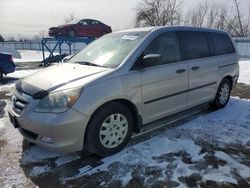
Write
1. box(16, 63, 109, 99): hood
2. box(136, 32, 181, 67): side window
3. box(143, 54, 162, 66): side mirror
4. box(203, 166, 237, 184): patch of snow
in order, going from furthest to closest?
box(136, 32, 181, 67): side window, box(143, 54, 162, 66): side mirror, box(16, 63, 109, 99): hood, box(203, 166, 237, 184): patch of snow

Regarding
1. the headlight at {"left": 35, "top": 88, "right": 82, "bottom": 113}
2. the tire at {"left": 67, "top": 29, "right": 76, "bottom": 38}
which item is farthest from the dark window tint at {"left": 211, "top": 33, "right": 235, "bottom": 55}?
the tire at {"left": 67, "top": 29, "right": 76, "bottom": 38}

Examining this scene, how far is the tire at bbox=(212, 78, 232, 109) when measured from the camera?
19.5 ft

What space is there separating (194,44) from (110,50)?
172 centimetres

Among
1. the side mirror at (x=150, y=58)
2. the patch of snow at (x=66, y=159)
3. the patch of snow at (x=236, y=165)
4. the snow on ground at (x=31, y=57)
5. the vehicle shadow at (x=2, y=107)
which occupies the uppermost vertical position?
the side mirror at (x=150, y=58)

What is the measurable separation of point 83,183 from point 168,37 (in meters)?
2.75

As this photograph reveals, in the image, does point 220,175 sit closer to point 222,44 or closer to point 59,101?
point 59,101

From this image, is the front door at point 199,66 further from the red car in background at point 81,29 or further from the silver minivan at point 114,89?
the red car in background at point 81,29

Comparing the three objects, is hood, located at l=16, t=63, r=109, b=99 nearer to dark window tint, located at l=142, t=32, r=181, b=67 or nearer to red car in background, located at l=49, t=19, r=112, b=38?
dark window tint, located at l=142, t=32, r=181, b=67

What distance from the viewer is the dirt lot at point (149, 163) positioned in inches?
131

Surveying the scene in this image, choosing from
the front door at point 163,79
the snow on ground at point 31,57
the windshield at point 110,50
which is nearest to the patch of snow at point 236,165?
the front door at point 163,79

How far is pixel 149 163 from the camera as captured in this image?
3.73 meters

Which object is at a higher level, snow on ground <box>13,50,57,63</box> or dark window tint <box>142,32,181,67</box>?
dark window tint <box>142,32,181,67</box>

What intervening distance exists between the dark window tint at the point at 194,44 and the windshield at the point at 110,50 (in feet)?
2.91

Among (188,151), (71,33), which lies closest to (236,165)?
(188,151)
